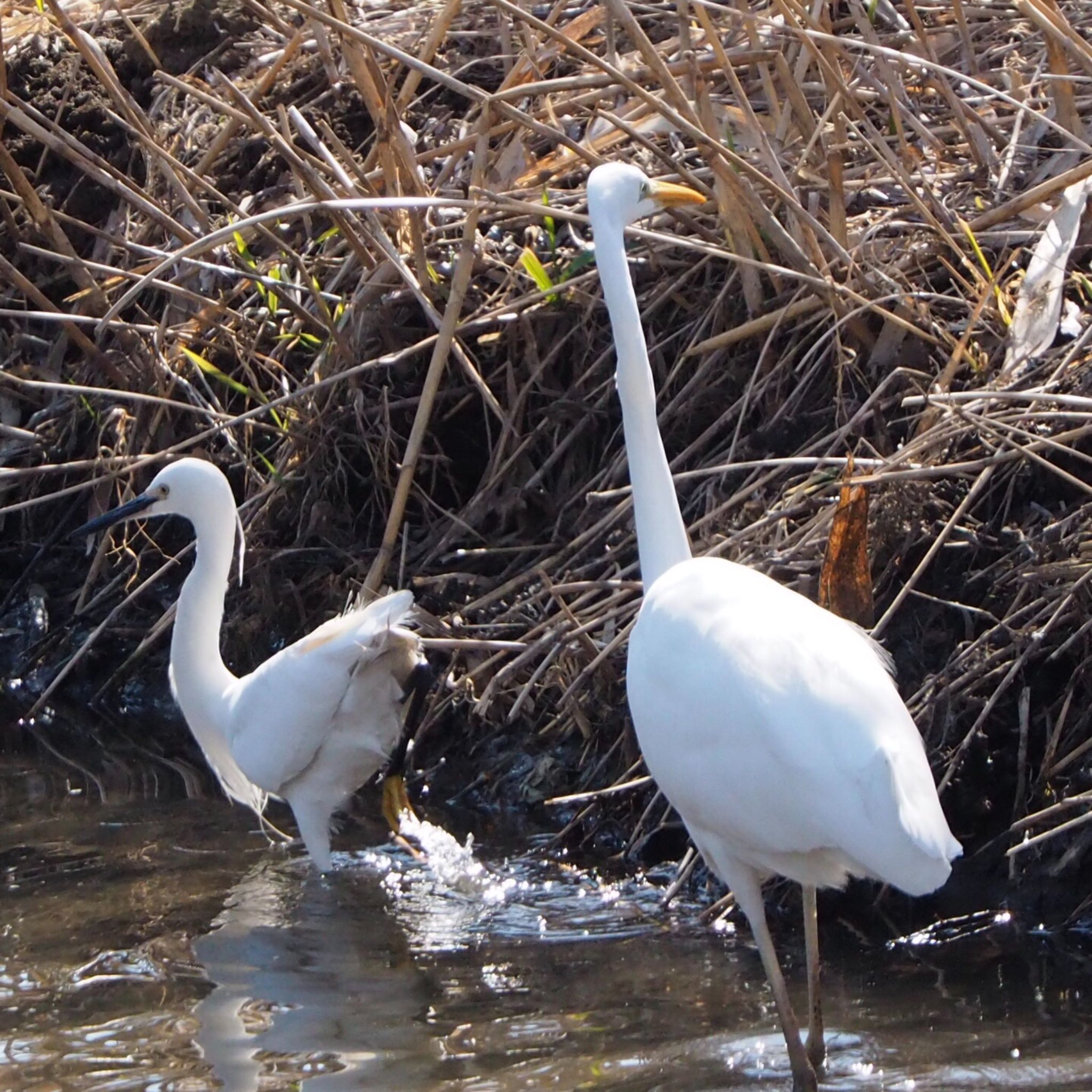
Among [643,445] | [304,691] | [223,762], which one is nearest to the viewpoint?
[643,445]

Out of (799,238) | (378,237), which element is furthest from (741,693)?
(378,237)

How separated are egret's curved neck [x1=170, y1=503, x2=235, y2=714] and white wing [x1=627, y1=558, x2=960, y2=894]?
209 cm

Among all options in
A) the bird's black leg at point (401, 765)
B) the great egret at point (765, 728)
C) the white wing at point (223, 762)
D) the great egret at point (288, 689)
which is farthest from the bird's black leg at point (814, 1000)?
the white wing at point (223, 762)

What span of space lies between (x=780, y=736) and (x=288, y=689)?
2088 millimetres

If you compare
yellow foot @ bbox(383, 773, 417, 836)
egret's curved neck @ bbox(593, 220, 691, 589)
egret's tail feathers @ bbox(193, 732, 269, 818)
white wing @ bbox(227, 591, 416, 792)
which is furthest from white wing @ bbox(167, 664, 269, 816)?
egret's curved neck @ bbox(593, 220, 691, 589)

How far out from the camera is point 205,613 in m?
5.20

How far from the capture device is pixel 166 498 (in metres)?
5.22

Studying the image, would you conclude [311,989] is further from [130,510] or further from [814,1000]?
[130,510]

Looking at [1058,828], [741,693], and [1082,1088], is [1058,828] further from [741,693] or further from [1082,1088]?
[741,693]

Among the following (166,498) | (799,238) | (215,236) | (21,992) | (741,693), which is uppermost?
(215,236)

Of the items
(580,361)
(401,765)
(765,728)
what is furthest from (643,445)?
(580,361)

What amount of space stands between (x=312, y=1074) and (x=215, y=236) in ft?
8.73

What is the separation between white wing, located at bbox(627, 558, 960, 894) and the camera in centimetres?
292

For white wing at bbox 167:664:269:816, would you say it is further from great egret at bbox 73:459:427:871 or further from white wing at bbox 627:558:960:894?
white wing at bbox 627:558:960:894
